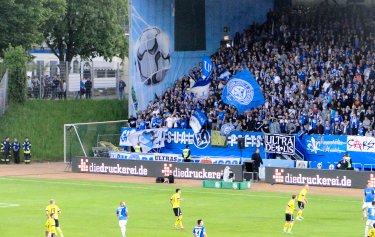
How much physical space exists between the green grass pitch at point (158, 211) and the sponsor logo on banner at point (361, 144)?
6.69 meters

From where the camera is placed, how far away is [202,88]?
2485 inches

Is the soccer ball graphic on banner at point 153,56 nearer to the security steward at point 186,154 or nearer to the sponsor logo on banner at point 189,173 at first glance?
the security steward at point 186,154

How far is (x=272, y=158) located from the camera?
56.7m

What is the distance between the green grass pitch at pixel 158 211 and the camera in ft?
121

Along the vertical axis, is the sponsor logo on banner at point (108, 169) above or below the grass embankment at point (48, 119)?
below

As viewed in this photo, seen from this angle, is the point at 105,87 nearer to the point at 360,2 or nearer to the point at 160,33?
the point at 160,33

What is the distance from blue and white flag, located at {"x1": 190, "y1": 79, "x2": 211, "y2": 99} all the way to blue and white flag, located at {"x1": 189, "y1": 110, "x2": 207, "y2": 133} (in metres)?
2.56

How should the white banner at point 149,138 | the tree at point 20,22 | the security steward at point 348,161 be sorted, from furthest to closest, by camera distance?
the tree at point 20,22, the white banner at point 149,138, the security steward at point 348,161

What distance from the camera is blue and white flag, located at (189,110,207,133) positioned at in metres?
60.5

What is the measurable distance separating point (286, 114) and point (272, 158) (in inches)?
112

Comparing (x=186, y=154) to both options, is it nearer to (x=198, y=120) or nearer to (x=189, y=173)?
(x=189, y=173)

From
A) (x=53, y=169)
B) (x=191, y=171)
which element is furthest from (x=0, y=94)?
(x=191, y=171)

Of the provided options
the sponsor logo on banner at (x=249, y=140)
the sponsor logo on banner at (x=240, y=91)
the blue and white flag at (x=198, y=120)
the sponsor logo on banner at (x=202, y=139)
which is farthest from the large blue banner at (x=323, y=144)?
the blue and white flag at (x=198, y=120)

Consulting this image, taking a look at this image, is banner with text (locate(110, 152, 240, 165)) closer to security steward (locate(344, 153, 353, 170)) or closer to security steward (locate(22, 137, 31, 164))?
security steward (locate(22, 137, 31, 164))
